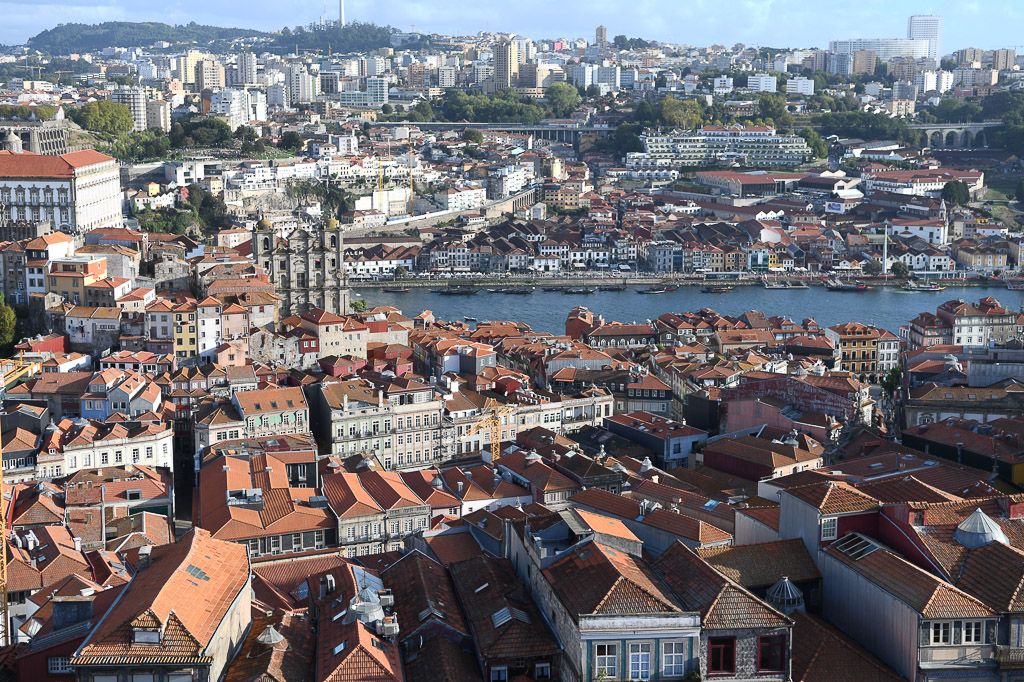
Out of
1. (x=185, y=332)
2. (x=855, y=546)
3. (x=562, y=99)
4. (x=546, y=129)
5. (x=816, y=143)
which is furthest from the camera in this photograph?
(x=562, y=99)

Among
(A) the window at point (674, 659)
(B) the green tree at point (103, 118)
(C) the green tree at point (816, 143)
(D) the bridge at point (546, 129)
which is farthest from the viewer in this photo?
(D) the bridge at point (546, 129)

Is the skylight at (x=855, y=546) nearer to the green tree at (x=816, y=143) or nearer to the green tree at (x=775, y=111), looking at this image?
the green tree at (x=816, y=143)

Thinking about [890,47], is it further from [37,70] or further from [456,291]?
[456,291]

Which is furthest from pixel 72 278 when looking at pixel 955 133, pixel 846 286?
pixel 955 133

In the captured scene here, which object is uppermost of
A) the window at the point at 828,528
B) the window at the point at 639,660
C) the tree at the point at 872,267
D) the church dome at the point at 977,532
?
the church dome at the point at 977,532

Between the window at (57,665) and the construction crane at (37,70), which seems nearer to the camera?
the window at (57,665)

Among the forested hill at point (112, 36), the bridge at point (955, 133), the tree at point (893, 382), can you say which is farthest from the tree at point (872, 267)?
the forested hill at point (112, 36)

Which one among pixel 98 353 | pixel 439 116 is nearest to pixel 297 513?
pixel 98 353
